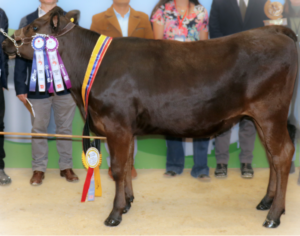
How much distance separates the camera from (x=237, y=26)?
413 centimetres

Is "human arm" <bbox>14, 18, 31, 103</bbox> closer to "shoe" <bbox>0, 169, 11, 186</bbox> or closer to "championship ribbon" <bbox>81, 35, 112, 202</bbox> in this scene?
"shoe" <bbox>0, 169, 11, 186</bbox>

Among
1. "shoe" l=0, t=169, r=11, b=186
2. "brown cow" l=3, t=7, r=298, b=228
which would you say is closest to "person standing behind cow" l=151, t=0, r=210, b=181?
"brown cow" l=3, t=7, r=298, b=228

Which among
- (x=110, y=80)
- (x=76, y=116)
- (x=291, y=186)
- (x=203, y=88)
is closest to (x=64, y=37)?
(x=110, y=80)

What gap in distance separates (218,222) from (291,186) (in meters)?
1.38

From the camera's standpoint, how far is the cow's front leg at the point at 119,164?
9.68 feet

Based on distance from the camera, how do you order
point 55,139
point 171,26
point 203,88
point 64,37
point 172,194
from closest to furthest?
point 203,88, point 64,37, point 172,194, point 171,26, point 55,139

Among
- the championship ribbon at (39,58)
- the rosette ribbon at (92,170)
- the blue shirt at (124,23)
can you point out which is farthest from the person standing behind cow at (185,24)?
the championship ribbon at (39,58)

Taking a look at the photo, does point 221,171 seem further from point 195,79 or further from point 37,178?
point 37,178

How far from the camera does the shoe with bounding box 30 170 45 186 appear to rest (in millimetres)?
3984

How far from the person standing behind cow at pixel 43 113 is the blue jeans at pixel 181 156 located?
1250 millimetres

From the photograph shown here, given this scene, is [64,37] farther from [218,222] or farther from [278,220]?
[278,220]

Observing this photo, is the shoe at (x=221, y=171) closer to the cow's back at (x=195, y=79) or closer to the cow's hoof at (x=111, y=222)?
the cow's back at (x=195, y=79)

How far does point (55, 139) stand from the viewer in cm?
451

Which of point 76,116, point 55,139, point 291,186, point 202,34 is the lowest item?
point 291,186
